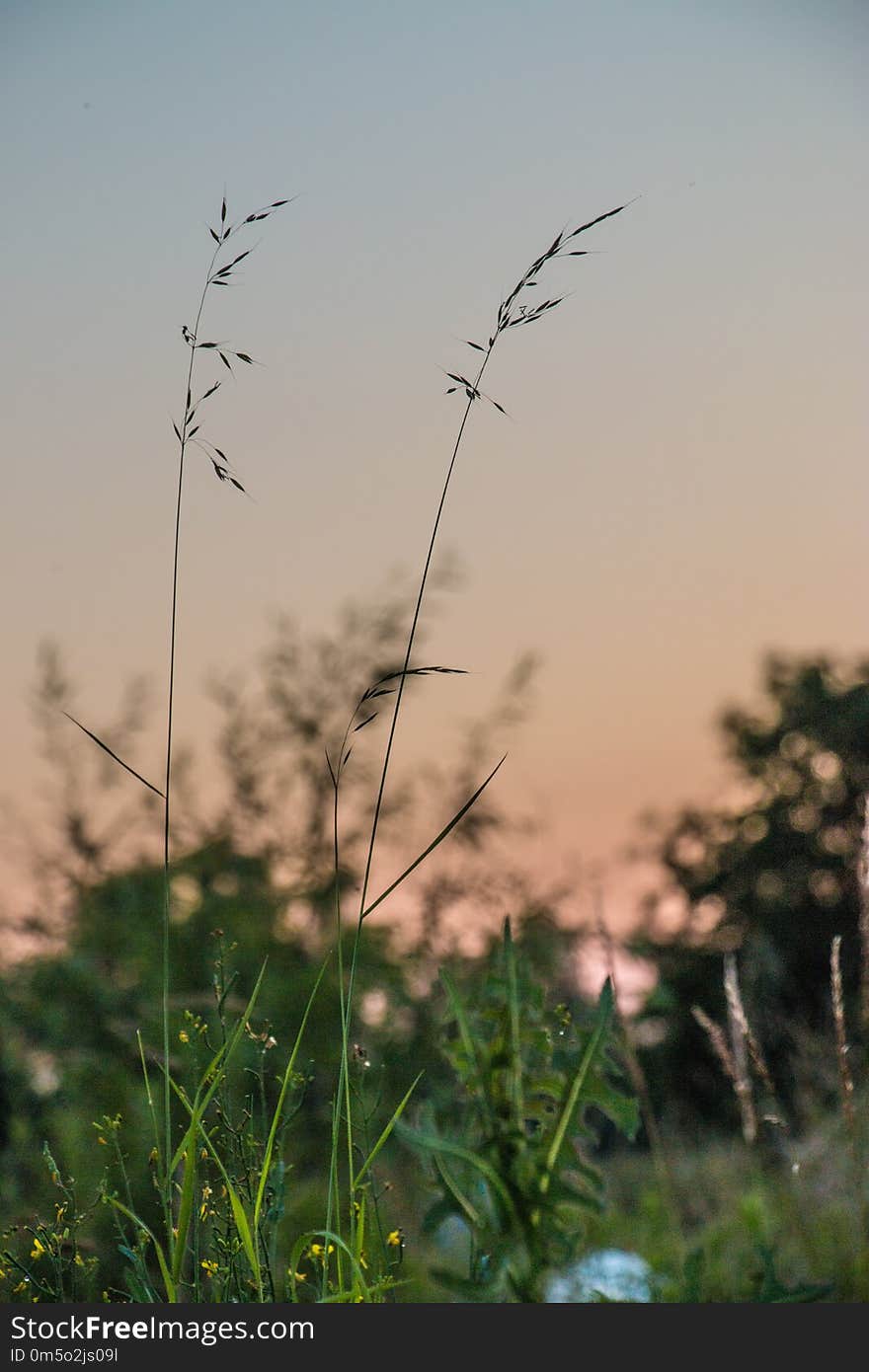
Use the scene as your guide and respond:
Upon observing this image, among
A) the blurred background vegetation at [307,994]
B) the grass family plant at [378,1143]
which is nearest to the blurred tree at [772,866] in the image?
the blurred background vegetation at [307,994]

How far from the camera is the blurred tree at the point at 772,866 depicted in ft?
35.4

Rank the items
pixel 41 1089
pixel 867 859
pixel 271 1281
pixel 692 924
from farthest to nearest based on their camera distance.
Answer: pixel 692 924 < pixel 41 1089 < pixel 867 859 < pixel 271 1281

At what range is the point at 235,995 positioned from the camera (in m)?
4.73

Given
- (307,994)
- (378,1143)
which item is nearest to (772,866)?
(307,994)

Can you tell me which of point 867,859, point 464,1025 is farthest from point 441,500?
point 867,859

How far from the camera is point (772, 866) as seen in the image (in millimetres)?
11594

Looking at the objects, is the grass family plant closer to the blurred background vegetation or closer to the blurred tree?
the blurred background vegetation

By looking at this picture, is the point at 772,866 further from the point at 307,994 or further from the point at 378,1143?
the point at 378,1143

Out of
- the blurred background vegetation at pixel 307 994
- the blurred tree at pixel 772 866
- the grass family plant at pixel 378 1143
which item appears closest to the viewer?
the grass family plant at pixel 378 1143

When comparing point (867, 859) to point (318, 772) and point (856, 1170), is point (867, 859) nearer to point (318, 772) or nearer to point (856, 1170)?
point (856, 1170)

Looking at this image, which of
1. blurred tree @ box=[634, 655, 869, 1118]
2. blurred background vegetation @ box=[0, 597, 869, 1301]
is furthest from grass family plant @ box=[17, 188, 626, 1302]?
blurred tree @ box=[634, 655, 869, 1118]

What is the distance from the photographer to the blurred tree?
10.8 metres

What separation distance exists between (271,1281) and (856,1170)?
108 centimetres

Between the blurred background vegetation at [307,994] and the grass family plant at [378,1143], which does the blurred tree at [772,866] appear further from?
the grass family plant at [378,1143]
